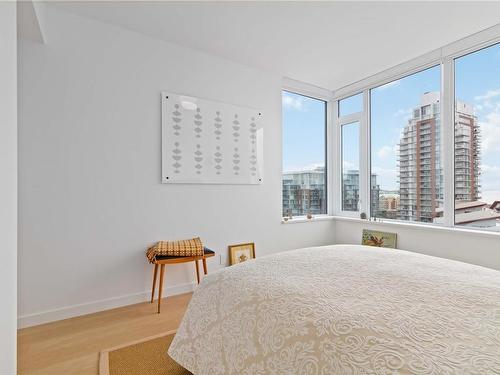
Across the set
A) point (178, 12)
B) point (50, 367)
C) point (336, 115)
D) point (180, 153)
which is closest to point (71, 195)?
point (180, 153)

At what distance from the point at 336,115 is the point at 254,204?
6.67 feet

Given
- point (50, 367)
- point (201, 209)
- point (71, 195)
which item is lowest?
point (50, 367)

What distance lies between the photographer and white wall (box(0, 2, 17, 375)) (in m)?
0.99

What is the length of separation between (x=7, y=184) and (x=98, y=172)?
1334 millimetres

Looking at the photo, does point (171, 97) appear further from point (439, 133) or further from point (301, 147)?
point (439, 133)

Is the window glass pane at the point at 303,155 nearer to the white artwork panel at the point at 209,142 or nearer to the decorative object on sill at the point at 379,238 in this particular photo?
the white artwork panel at the point at 209,142

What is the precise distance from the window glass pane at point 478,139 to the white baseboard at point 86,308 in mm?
3082

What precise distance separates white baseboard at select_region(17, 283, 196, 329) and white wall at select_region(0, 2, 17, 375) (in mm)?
1152

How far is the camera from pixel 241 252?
3.12m

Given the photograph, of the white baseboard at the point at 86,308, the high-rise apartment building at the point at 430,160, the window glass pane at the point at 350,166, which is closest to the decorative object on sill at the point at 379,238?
the high-rise apartment building at the point at 430,160

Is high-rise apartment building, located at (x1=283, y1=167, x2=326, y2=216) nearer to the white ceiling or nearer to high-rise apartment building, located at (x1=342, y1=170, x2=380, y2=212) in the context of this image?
high-rise apartment building, located at (x1=342, y1=170, x2=380, y2=212)

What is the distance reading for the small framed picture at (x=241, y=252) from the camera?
3.04 metres

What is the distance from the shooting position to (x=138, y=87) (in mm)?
2535

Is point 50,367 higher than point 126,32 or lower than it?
lower
